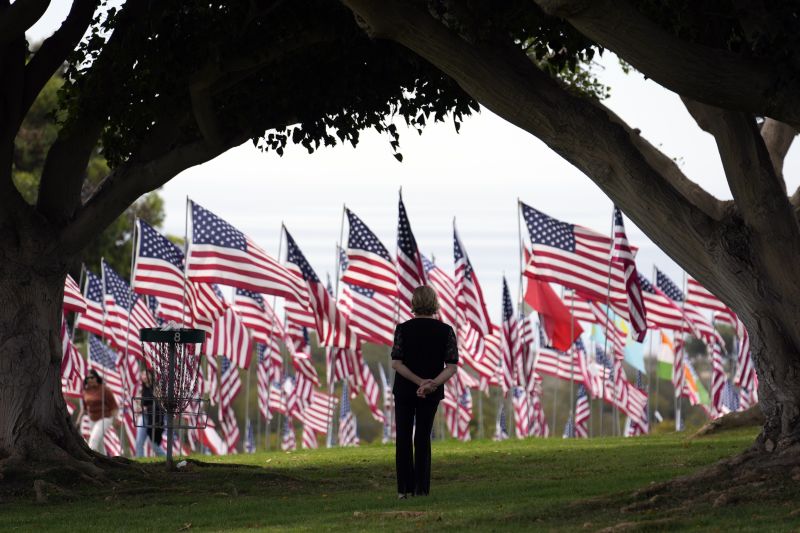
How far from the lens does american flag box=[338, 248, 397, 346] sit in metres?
30.6

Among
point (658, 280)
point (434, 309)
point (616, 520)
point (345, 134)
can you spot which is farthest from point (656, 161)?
point (658, 280)

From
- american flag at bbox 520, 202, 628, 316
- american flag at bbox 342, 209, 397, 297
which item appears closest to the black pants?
american flag at bbox 520, 202, 628, 316

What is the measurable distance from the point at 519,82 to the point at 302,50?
416cm

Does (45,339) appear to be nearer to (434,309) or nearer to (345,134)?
(345,134)

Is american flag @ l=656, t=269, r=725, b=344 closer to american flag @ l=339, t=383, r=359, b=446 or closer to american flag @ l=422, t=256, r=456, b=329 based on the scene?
american flag @ l=422, t=256, r=456, b=329

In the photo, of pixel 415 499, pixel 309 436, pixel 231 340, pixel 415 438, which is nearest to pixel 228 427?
pixel 309 436

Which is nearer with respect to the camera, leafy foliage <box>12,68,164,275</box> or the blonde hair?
the blonde hair

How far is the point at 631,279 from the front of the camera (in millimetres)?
26094

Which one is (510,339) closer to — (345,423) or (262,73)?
(345,423)

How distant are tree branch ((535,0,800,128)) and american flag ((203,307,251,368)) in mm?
23427

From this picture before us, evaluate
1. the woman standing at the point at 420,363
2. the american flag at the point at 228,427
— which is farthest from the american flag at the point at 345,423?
the woman standing at the point at 420,363

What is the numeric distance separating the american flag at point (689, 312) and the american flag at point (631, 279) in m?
9.98

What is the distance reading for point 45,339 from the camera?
15.4 metres

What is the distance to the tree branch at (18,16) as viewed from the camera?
1397 centimetres
